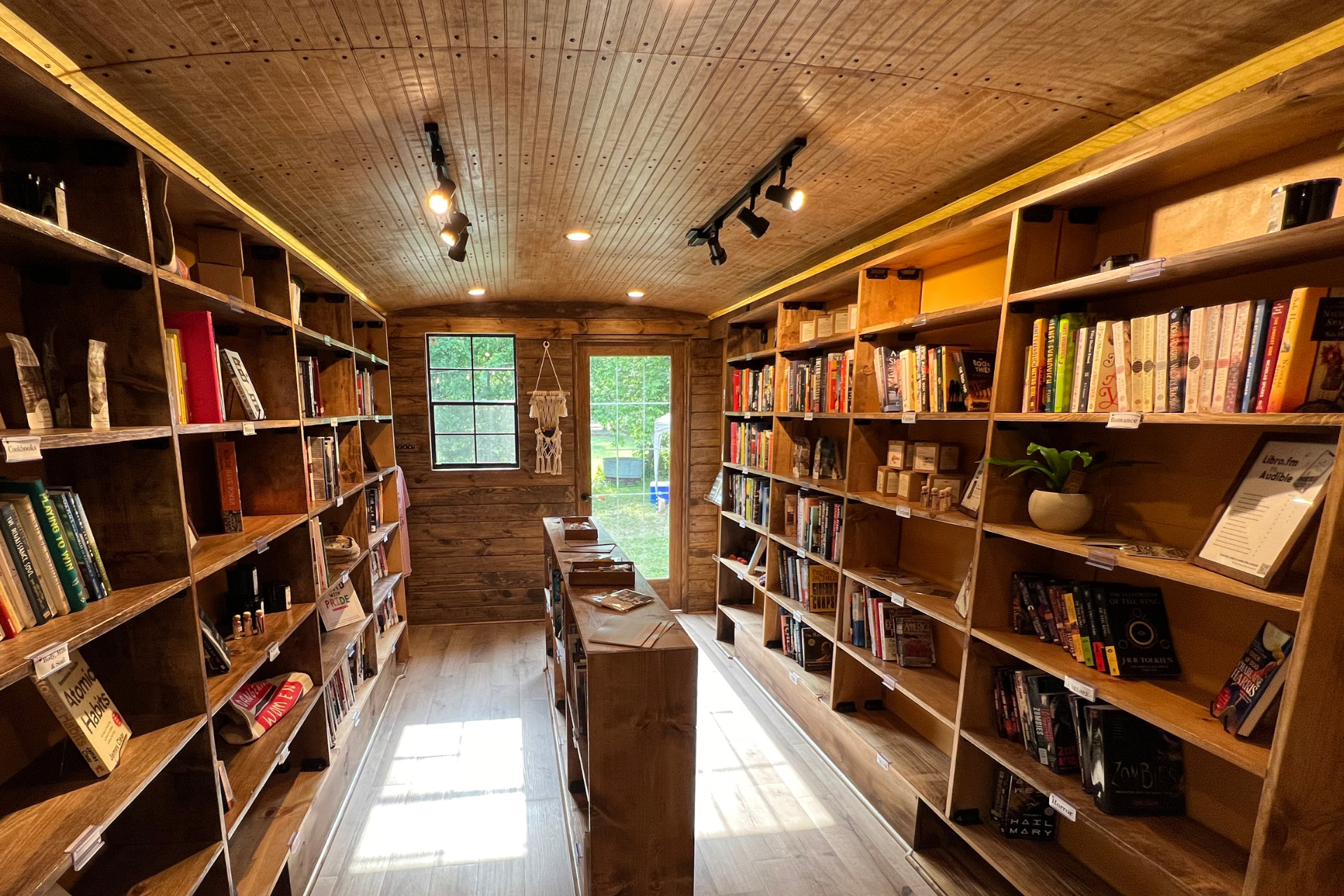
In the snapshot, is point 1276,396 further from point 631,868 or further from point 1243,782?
point 631,868

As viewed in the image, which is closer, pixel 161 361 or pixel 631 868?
pixel 161 361

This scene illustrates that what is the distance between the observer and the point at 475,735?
115 inches

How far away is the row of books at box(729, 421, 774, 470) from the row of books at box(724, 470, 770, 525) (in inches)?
4.1

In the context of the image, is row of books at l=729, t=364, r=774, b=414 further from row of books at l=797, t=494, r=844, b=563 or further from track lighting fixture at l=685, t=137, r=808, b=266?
track lighting fixture at l=685, t=137, r=808, b=266

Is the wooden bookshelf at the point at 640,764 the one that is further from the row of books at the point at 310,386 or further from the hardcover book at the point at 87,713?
the row of books at the point at 310,386

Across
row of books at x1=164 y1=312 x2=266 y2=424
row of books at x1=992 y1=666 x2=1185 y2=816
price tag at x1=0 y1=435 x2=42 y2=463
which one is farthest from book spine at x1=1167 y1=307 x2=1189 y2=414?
row of books at x1=164 y1=312 x2=266 y2=424

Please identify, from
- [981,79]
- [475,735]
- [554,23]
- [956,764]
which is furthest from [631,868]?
[981,79]

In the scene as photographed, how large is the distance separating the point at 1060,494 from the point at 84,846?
92.2 inches

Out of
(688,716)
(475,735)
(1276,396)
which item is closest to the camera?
(1276,396)

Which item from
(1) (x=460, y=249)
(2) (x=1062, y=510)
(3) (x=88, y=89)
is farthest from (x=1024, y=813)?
(3) (x=88, y=89)

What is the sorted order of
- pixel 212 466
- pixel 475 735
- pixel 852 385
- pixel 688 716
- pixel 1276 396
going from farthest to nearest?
1. pixel 475 735
2. pixel 852 385
3. pixel 212 466
4. pixel 688 716
5. pixel 1276 396

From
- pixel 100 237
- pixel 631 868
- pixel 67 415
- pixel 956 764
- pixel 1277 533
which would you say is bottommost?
pixel 631 868

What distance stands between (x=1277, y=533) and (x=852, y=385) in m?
1.51

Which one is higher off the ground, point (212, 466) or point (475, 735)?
point (212, 466)
